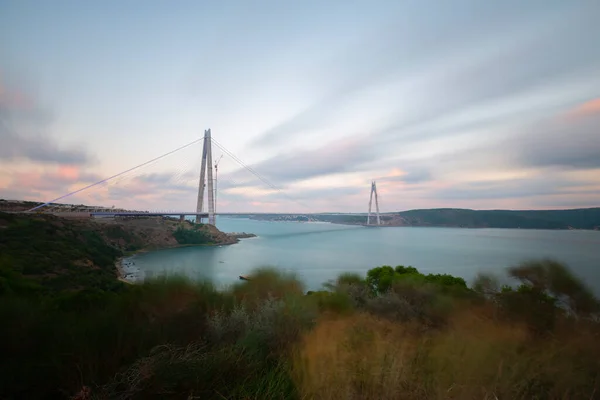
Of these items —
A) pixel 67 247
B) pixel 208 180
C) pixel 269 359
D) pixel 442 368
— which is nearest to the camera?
pixel 442 368

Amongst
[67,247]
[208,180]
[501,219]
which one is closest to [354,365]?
[67,247]

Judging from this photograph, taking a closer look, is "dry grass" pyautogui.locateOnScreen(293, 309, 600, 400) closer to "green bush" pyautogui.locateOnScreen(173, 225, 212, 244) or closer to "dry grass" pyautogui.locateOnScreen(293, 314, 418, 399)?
"dry grass" pyautogui.locateOnScreen(293, 314, 418, 399)

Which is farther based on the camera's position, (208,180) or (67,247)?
(208,180)

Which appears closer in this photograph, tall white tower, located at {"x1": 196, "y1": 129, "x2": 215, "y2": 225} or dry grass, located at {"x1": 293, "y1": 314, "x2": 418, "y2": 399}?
dry grass, located at {"x1": 293, "y1": 314, "x2": 418, "y2": 399}

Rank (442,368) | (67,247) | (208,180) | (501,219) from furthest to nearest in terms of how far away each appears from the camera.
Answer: (501,219)
(208,180)
(67,247)
(442,368)

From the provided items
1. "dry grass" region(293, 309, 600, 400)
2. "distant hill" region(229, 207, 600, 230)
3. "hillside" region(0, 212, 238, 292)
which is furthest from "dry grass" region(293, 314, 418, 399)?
"distant hill" region(229, 207, 600, 230)

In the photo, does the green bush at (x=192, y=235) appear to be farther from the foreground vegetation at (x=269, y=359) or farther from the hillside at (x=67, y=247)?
the foreground vegetation at (x=269, y=359)

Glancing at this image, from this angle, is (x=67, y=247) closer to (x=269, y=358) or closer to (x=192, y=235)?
(x=269, y=358)

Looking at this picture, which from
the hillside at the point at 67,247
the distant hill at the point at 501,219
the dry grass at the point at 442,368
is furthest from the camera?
the distant hill at the point at 501,219

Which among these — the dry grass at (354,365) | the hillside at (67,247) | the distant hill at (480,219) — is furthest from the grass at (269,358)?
the distant hill at (480,219)

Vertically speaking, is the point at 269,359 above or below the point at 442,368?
below

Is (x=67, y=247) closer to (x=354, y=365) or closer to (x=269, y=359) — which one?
(x=269, y=359)

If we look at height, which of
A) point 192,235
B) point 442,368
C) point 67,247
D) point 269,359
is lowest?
point 192,235
